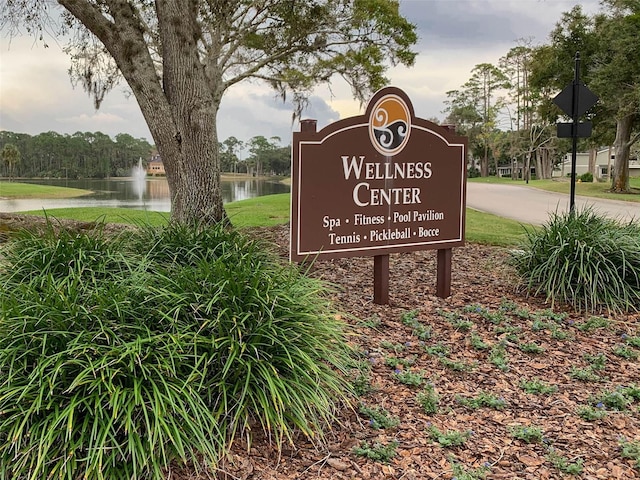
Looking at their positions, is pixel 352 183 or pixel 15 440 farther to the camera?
pixel 352 183

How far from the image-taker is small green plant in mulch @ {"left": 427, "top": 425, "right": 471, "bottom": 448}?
9.81 feet

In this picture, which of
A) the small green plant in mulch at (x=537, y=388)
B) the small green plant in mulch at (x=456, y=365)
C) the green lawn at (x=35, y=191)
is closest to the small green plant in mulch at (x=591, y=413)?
the small green plant in mulch at (x=537, y=388)

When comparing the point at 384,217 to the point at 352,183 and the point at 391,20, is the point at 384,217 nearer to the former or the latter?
the point at 352,183

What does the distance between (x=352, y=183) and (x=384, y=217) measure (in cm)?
51

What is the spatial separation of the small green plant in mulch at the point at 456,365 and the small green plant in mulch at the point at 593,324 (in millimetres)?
1469

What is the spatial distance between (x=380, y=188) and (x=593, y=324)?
2319 mm

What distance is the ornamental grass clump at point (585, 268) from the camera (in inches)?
208

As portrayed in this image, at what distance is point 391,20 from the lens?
51.8ft

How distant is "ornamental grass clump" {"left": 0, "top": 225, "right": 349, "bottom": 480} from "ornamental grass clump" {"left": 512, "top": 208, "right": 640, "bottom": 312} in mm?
2887

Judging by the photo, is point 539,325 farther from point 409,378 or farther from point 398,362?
point 409,378

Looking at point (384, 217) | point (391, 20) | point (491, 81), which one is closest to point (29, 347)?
point (384, 217)

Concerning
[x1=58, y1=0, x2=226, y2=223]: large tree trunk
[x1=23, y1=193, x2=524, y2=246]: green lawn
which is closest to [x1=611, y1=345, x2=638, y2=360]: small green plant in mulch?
[x1=23, y1=193, x2=524, y2=246]: green lawn

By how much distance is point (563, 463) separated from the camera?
2.85m

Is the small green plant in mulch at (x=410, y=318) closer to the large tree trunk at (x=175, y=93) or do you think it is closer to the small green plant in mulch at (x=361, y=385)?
the small green plant in mulch at (x=361, y=385)
